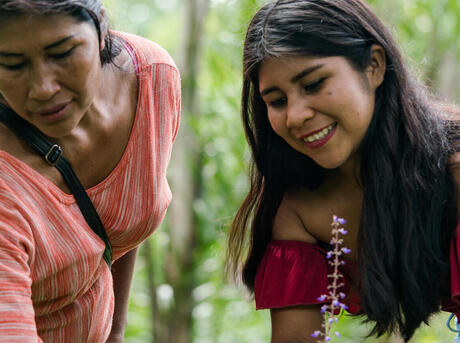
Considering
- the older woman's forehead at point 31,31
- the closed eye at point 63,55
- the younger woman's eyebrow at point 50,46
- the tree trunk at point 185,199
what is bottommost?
Result: the tree trunk at point 185,199

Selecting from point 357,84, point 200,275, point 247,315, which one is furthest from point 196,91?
point 357,84

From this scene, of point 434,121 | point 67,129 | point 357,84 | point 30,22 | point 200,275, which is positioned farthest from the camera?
point 200,275

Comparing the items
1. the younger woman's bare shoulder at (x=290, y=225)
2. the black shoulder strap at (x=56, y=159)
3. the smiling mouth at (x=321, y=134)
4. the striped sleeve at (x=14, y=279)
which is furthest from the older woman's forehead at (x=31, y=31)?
the younger woman's bare shoulder at (x=290, y=225)

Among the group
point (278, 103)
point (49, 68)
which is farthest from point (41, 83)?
point (278, 103)

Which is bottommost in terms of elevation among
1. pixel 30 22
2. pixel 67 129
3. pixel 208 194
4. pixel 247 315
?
pixel 247 315

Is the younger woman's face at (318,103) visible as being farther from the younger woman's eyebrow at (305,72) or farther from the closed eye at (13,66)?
the closed eye at (13,66)

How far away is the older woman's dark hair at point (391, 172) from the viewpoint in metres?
1.92

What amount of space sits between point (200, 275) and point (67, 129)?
2.57 meters

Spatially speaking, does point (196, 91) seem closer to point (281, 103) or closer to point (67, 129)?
point (281, 103)

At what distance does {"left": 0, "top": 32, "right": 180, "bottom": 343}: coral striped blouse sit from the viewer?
150 cm

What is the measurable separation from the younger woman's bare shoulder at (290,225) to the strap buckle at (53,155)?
0.76 meters

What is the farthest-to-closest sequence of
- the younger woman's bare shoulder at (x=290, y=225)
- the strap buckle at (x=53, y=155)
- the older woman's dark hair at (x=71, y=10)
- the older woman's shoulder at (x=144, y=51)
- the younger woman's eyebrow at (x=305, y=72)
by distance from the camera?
the younger woman's bare shoulder at (x=290, y=225) → the older woman's shoulder at (x=144, y=51) → the younger woman's eyebrow at (x=305, y=72) → the strap buckle at (x=53, y=155) → the older woman's dark hair at (x=71, y=10)

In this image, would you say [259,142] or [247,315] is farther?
[247,315]

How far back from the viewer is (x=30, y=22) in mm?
1472
